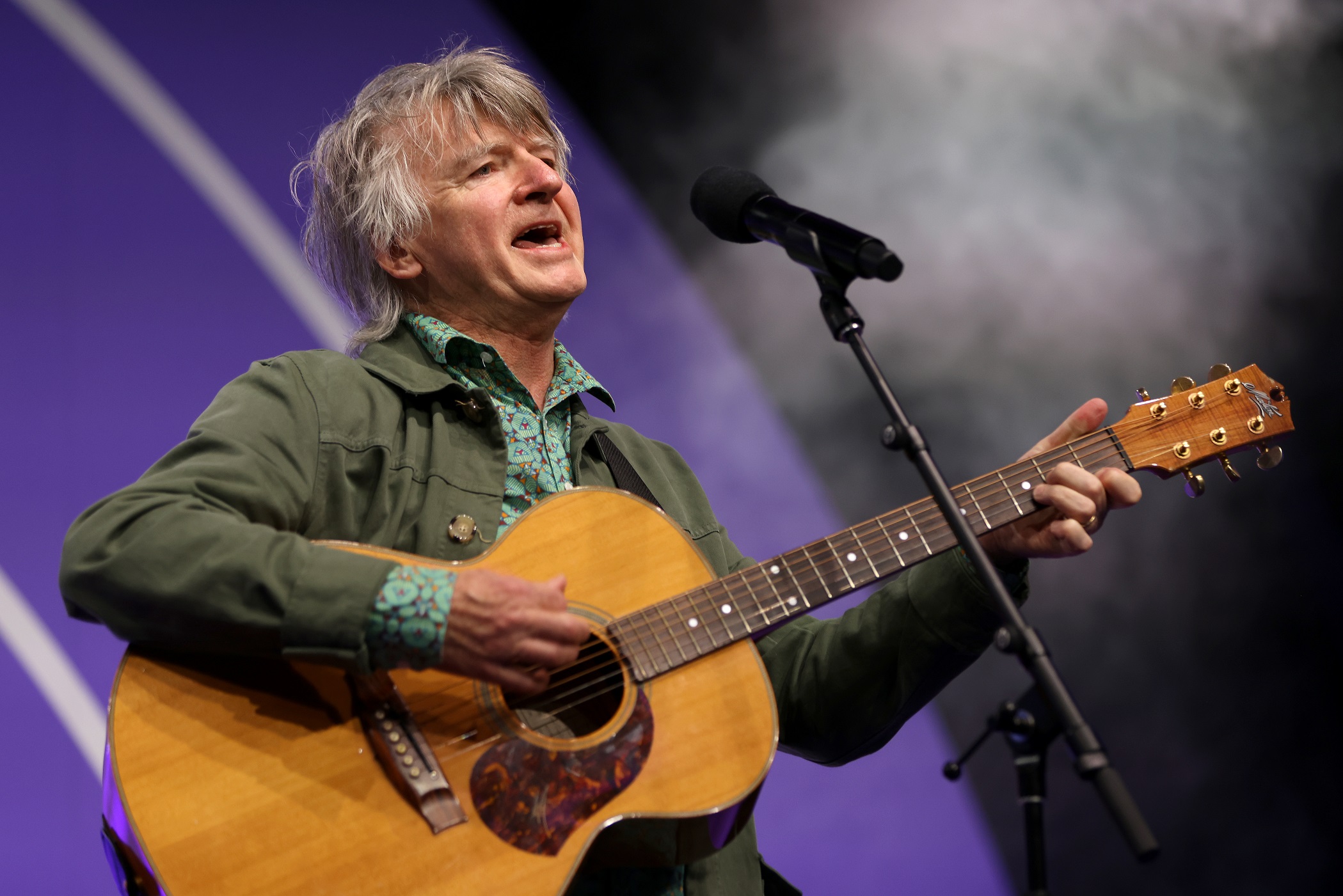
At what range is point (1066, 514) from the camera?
190 centimetres

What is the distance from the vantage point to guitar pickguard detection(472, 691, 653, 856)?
61.9 inches

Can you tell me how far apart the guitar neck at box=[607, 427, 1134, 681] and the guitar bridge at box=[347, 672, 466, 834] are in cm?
38

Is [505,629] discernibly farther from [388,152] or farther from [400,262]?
[388,152]

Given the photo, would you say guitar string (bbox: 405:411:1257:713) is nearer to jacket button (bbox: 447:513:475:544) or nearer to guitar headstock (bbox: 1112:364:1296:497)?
guitar headstock (bbox: 1112:364:1296:497)

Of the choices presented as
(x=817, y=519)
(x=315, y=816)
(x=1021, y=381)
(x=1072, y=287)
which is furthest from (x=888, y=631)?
(x=1072, y=287)

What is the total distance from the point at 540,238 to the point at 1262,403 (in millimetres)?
1637

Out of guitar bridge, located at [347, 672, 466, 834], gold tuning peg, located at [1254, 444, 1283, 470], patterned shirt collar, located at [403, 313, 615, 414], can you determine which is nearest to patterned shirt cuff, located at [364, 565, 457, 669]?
guitar bridge, located at [347, 672, 466, 834]

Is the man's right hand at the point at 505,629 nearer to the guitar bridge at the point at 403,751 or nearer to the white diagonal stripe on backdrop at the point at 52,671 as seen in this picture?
the guitar bridge at the point at 403,751

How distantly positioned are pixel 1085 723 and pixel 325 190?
2.25 m

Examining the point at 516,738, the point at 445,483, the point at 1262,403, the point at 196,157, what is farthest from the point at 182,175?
the point at 1262,403

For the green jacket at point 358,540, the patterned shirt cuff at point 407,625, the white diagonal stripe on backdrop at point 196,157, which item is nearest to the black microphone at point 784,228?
the green jacket at point 358,540

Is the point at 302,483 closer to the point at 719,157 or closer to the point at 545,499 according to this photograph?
the point at 545,499

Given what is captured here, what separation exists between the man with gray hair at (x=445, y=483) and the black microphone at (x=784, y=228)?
1.95ft

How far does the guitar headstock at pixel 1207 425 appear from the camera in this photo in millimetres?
2020
